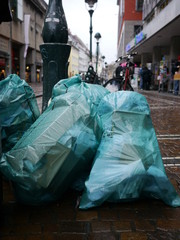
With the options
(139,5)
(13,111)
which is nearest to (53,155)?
(13,111)

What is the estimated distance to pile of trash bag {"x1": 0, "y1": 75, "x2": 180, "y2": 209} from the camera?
6.42ft

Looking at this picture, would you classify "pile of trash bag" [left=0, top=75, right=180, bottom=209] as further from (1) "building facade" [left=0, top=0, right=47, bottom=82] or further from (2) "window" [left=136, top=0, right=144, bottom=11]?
(2) "window" [left=136, top=0, right=144, bottom=11]

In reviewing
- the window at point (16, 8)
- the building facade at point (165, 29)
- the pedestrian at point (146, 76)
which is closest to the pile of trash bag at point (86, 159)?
the building facade at point (165, 29)

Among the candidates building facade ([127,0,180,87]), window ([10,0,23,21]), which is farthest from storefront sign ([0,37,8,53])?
building facade ([127,0,180,87])

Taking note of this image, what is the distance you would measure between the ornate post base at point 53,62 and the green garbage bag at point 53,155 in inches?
68.1

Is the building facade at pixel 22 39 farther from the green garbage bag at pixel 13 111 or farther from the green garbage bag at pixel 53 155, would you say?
the green garbage bag at pixel 53 155

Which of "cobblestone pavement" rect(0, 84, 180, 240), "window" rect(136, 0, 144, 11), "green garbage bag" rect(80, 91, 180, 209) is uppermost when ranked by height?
"window" rect(136, 0, 144, 11)

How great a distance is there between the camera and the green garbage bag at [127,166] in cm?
206

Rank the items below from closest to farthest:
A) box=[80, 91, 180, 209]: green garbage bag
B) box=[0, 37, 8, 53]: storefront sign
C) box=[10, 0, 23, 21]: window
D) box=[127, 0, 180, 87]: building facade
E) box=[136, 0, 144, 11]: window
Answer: box=[80, 91, 180, 209]: green garbage bag
box=[127, 0, 180, 87]: building facade
box=[10, 0, 23, 21]: window
box=[0, 37, 8, 53]: storefront sign
box=[136, 0, 144, 11]: window

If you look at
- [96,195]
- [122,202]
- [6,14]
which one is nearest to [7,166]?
[96,195]

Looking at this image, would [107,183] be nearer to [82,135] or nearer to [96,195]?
[96,195]

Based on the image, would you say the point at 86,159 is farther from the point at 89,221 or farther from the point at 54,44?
the point at 54,44

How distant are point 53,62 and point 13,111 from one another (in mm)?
1362

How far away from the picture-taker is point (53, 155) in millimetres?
1950
